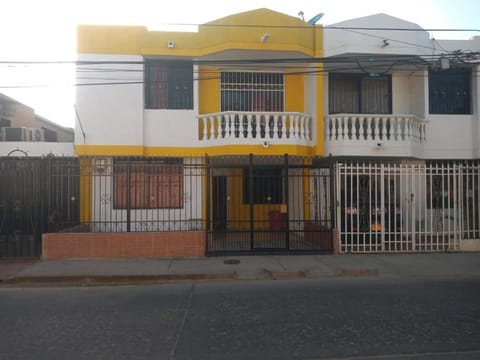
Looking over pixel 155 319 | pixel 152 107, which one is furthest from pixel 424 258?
pixel 152 107

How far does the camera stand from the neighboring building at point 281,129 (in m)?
11.1

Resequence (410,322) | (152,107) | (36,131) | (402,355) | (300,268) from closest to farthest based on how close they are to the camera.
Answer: (402,355)
(410,322)
(300,268)
(152,107)
(36,131)

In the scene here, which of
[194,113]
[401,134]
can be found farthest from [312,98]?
[194,113]

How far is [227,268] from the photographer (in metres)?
9.06

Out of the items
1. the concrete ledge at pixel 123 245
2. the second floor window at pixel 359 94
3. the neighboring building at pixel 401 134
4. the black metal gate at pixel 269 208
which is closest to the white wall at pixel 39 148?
the concrete ledge at pixel 123 245

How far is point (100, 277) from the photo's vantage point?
8219mm

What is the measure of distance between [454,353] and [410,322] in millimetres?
1067

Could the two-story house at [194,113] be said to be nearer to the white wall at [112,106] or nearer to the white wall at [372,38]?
the white wall at [112,106]

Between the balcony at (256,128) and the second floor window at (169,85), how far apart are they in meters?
1.16

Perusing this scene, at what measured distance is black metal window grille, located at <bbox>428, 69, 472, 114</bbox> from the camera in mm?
13469

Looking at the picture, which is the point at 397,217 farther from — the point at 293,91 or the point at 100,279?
the point at 100,279

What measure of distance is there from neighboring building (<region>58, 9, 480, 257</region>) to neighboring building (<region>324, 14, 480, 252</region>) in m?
0.05

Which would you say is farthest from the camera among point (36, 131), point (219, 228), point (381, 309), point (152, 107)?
point (36, 131)

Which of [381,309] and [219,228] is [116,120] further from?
[381,309]
